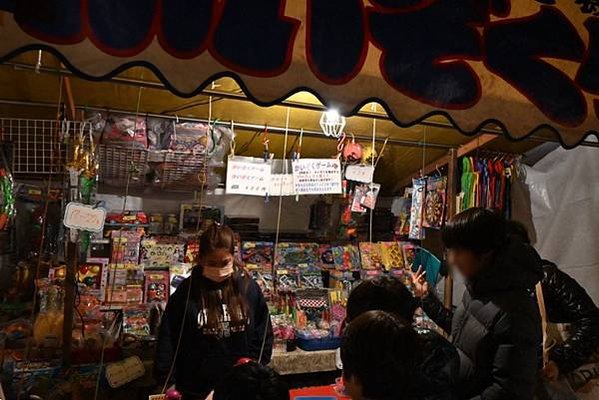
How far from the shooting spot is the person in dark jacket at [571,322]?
7.16ft

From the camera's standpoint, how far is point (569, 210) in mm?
3676

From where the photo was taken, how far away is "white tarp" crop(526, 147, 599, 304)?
355 centimetres

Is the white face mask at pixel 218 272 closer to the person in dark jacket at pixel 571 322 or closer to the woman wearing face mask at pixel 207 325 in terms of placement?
the woman wearing face mask at pixel 207 325

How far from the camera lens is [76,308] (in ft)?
9.57

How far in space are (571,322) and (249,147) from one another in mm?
2674

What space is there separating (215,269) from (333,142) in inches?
74.0

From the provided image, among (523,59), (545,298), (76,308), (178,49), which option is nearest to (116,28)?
(178,49)

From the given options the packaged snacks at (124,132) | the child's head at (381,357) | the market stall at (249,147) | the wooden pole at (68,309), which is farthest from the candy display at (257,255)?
the child's head at (381,357)

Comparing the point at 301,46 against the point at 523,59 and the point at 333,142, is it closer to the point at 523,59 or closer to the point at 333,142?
the point at 523,59

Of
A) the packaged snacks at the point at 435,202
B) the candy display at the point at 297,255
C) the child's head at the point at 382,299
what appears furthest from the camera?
the packaged snacks at the point at 435,202

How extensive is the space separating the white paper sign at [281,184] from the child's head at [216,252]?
942 mm

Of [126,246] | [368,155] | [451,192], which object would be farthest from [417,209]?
[126,246]

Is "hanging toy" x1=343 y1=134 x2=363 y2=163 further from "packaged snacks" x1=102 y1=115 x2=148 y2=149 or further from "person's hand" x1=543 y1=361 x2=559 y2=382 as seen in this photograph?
"person's hand" x1=543 y1=361 x2=559 y2=382

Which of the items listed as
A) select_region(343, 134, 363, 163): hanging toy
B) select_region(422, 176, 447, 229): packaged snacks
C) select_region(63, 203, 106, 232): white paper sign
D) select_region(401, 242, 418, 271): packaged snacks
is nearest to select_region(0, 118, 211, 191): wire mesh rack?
select_region(63, 203, 106, 232): white paper sign
